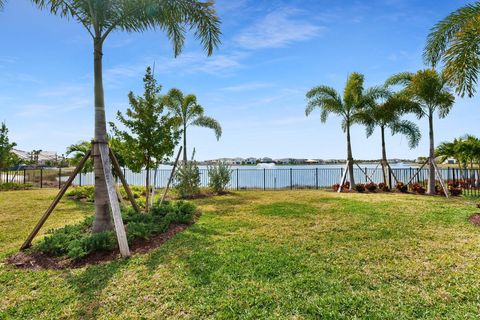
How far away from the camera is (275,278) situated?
3754 millimetres

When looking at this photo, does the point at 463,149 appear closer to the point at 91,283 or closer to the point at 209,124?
the point at 209,124

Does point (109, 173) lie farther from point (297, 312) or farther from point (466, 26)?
point (466, 26)

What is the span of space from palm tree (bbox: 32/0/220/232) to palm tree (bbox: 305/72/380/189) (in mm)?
10045

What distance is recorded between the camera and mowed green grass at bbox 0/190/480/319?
3.10 metres

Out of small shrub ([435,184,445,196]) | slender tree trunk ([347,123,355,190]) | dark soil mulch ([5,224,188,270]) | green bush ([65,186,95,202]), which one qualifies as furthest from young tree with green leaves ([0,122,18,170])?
small shrub ([435,184,445,196])

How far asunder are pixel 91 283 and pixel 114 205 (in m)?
1.44

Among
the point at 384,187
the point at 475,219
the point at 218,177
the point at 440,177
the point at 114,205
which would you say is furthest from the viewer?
the point at 384,187

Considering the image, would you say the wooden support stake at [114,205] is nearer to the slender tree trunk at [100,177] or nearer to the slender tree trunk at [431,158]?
the slender tree trunk at [100,177]

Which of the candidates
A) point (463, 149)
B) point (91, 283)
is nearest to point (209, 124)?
point (91, 283)

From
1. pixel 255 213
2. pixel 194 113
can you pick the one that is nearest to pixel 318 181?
pixel 194 113

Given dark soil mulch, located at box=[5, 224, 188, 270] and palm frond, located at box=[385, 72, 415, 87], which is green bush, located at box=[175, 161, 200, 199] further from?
palm frond, located at box=[385, 72, 415, 87]

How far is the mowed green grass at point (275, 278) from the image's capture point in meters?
3.10

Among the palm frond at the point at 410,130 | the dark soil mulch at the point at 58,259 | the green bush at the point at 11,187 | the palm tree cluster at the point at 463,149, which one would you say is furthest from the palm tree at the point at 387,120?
the green bush at the point at 11,187

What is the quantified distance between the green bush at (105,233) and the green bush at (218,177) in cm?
627
